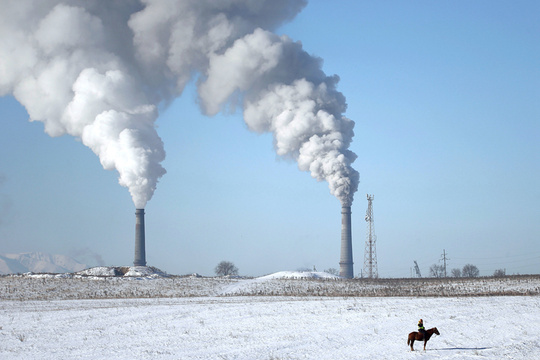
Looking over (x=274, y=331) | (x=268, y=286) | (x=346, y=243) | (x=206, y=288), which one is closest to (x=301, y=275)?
(x=268, y=286)

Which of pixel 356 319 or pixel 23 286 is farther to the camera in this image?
pixel 23 286

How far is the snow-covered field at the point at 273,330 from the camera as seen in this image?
19125 millimetres

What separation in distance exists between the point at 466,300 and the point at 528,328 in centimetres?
1211

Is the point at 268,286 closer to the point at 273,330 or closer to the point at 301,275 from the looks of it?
the point at 301,275

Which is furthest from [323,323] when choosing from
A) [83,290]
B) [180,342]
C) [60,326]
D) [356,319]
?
[83,290]

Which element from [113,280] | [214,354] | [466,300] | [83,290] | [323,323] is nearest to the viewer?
[214,354]

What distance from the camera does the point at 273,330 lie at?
78.8 feet

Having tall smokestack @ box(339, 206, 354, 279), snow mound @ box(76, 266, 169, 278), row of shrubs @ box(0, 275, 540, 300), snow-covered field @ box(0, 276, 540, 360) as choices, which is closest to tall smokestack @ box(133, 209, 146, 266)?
snow mound @ box(76, 266, 169, 278)

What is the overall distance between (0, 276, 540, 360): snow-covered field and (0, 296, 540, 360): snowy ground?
0.13 ft

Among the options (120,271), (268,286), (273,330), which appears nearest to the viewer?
(273,330)

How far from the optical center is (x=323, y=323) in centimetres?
2591

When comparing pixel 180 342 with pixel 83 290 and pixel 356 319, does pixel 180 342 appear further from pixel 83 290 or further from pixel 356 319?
pixel 83 290

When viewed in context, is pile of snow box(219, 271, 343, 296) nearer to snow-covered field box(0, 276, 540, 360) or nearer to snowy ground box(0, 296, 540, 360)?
snow-covered field box(0, 276, 540, 360)

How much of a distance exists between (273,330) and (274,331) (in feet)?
0.94
